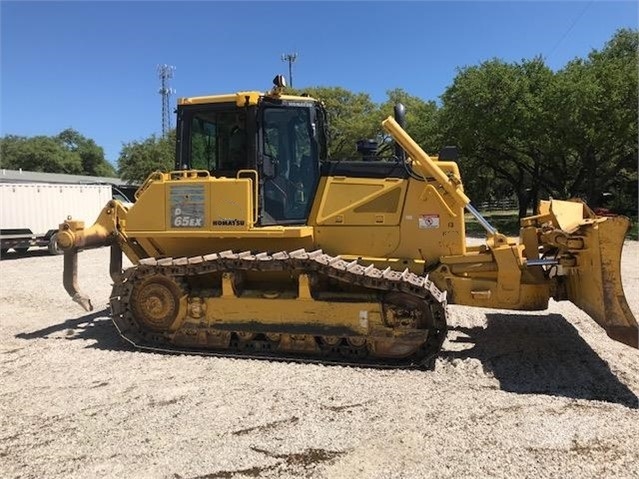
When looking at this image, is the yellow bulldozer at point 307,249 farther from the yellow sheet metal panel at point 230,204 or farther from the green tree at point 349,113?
the green tree at point 349,113

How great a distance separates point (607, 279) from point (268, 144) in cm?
396

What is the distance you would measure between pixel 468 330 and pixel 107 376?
14.8 ft

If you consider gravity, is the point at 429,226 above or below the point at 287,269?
above

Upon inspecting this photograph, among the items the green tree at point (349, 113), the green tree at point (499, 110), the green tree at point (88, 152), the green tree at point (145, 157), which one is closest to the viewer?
the green tree at point (499, 110)

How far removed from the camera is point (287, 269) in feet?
20.3

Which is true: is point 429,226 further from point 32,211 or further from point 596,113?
point 596,113

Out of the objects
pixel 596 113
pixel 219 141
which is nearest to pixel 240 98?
pixel 219 141

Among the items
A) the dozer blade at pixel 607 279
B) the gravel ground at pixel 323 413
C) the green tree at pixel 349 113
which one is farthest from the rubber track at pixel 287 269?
the green tree at pixel 349 113

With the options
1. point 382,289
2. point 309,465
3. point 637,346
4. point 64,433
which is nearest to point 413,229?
point 382,289

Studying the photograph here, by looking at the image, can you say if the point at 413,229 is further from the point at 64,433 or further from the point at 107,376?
the point at 64,433

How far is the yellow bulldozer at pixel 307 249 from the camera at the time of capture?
604 cm

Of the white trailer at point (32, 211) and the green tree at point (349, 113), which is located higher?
the green tree at point (349, 113)

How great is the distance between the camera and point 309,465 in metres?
3.85

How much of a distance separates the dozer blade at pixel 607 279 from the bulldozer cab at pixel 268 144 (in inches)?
123
